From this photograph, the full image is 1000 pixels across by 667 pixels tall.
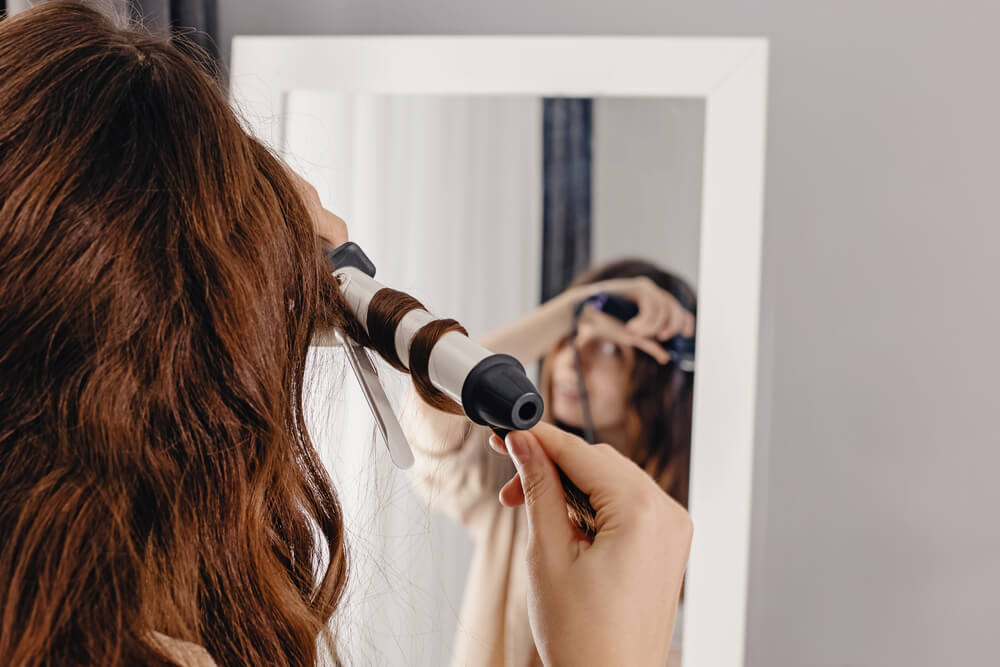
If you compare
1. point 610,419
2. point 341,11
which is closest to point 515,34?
point 341,11

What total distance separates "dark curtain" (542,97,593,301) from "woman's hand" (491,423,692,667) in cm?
47

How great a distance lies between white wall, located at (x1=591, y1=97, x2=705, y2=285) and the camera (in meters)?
0.87

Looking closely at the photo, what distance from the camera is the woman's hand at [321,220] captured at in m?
0.47

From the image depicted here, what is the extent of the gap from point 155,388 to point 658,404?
639mm

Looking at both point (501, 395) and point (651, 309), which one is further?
point (651, 309)

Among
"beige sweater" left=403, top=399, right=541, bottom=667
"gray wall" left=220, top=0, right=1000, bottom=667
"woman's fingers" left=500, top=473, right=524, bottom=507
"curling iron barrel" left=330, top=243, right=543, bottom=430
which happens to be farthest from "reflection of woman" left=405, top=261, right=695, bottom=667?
"curling iron barrel" left=330, top=243, right=543, bottom=430

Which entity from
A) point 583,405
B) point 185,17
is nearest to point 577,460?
point 583,405

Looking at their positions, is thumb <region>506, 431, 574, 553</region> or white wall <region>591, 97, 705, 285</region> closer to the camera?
thumb <region>506, 431, 574, 553</region>

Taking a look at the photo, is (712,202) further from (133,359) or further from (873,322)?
(133,359)

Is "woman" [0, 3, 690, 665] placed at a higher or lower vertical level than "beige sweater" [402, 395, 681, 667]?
higher

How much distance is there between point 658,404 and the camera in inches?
34.8

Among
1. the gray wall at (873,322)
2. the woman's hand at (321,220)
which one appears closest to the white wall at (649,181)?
the gray wall at (873,322)

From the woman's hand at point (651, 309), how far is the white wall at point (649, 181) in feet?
0.10

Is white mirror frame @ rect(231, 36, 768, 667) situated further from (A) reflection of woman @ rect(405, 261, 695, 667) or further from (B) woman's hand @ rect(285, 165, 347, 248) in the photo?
(B) woman's hand @ rect(285, 165, 347, 248)
